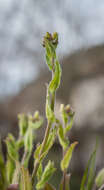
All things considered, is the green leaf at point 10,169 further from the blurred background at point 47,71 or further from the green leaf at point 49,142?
the blurred background at point 47,71

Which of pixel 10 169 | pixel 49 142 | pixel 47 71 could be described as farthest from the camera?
pixel 47 71

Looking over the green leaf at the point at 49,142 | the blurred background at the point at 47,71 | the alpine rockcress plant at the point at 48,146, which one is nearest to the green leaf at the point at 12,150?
the alpine rockcress plant at the point at 48,146

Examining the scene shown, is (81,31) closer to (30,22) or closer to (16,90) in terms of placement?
(30,22)

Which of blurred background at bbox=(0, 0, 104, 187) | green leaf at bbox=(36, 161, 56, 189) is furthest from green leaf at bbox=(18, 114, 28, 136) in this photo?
blurred background at bbox=(0, 0, 104, 187)

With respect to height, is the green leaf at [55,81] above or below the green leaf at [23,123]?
above

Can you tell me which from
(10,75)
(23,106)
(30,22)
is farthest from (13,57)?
(23,106)

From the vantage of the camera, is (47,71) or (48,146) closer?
(48,146)

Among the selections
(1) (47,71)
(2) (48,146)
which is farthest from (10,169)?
(1) (47,71)

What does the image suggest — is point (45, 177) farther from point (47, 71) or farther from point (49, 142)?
point (47, 71)

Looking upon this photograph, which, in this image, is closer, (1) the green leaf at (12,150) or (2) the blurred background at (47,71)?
(1) the green leaf at (12,150)
